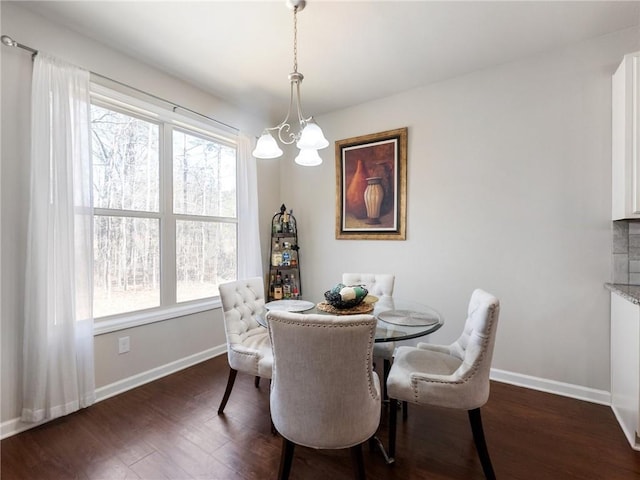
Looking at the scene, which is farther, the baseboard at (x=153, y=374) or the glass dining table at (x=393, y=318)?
the baseboard at (x=153, y=374)

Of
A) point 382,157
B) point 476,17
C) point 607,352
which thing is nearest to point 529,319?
point 607,352

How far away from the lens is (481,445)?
4.88ft

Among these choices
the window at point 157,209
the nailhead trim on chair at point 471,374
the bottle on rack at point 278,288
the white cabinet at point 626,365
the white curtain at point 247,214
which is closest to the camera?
the nailhead trim on chair at point 471,374

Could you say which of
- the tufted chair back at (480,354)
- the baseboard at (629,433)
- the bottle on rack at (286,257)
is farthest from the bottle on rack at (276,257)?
the baseboard at (629,433)

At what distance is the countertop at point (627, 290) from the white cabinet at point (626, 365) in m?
0.04

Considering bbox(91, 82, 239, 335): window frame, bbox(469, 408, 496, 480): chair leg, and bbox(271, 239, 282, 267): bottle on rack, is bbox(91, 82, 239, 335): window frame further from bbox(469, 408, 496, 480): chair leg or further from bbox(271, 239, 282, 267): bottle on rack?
bbox(469, 408, 496, 480): chair leg

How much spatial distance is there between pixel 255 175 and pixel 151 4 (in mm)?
1780

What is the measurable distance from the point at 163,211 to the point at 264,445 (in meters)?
2.12

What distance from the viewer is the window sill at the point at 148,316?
2.32 metres

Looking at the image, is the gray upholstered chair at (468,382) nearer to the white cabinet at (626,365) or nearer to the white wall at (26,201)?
the white cabinet at (626,365)

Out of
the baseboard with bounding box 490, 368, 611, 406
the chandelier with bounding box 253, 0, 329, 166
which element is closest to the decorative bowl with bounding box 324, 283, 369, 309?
the chandelier with bounding box 253, 0, 329, 166

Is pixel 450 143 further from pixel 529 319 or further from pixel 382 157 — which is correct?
pixel 529 319

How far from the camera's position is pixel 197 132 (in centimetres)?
308

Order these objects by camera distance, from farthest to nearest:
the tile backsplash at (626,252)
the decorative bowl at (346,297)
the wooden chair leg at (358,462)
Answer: the tile backsplash at (626,252), the decorative bowl at (346,297), the wooden chair leg at (358,462)
